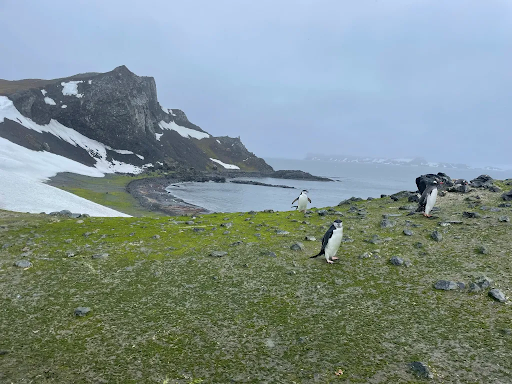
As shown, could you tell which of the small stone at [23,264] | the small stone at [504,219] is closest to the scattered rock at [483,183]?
Answer: the small stone at [504,219]

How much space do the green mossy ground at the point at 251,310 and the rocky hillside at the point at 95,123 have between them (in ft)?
339

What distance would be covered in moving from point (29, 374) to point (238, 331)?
4.70m

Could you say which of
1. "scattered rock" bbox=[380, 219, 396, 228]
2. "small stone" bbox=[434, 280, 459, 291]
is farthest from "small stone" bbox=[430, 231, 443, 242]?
"small stone" bbox=[434, 280, 459, 291]

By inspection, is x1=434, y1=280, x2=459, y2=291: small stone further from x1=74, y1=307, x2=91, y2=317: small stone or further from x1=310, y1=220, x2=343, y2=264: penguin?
x1=74, y1=307, x2=91, y2=317: small stone

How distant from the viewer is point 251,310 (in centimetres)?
966

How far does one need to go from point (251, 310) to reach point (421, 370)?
454cm

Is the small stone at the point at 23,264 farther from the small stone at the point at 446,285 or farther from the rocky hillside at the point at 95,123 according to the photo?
the rocky hillside at the point at 95,123

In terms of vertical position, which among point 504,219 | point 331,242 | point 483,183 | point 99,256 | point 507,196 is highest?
point 483,183

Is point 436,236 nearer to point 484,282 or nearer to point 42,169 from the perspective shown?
point 484,282

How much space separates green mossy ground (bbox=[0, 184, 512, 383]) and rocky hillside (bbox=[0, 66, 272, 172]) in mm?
103239

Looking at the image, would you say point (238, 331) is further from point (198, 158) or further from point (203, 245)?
point (198, 158)

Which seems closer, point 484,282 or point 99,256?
point 484,282

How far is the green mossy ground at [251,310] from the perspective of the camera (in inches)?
285

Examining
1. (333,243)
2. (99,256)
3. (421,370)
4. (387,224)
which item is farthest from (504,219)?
(99,256)
